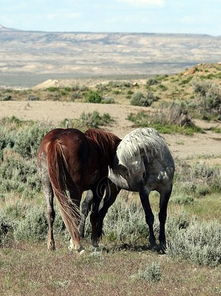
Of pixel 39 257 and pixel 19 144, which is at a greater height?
pixel 39 257

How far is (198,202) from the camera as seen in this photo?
13.3m

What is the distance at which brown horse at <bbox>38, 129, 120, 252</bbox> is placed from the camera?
25.2 ft

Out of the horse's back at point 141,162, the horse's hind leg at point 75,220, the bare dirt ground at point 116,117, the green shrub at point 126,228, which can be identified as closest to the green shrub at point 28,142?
the bare dirt ground at point 116,117

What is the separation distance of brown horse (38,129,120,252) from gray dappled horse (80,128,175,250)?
340mm

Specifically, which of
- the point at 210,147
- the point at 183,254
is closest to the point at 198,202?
the point at 183,254

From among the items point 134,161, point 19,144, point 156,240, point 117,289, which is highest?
point 134,161

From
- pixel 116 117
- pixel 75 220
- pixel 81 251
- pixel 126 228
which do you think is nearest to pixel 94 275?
pixel 81 251

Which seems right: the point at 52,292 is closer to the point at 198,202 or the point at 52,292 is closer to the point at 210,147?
the point at 198,202

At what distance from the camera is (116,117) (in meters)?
30.7

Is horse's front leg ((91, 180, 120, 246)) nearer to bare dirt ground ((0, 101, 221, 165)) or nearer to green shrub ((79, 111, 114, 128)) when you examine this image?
bare dirt ground ((0, 101, 221, 165))

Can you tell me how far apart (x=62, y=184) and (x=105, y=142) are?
2.92 ft

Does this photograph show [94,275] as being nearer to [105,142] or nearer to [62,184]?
[62,184]

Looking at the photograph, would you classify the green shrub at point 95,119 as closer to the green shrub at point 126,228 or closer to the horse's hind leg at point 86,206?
the green shrub at point 126,228

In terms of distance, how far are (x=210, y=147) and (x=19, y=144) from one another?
1000cm
